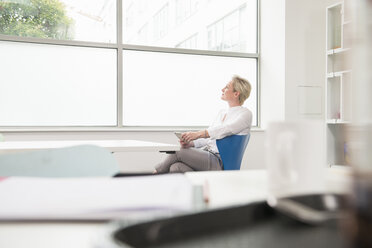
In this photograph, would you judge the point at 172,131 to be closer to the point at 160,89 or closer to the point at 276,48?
the point at 160,89

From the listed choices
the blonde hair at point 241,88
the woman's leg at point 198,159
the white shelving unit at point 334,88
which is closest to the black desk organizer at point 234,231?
the woman's leg at point 198,159

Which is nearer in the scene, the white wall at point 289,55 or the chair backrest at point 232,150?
the chair backrest at point 232,150

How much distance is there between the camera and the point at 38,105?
392cm

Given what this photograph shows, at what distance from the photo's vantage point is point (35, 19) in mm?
3883

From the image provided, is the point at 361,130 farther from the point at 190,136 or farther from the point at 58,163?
the point at 190,136

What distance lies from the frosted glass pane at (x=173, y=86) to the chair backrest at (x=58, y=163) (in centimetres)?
332

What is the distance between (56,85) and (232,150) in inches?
96.1

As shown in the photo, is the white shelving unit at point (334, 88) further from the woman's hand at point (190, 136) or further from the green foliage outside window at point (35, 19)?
the green foliage outside window at point (35, 19)

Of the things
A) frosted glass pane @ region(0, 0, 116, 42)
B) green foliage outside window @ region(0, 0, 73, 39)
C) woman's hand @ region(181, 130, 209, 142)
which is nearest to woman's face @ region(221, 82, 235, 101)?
woman's hand @ region(181, 130, 209, 142)

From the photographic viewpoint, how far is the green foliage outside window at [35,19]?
3.78 m

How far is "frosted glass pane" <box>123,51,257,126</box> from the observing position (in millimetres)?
4266

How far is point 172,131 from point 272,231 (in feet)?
12.8

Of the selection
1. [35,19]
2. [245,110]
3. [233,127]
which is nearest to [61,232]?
[233,127]

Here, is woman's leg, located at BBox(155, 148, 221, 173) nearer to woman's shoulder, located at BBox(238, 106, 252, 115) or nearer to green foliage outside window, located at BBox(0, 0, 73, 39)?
woman's shoulder, located at BBox(238, 106, 252, 115)
